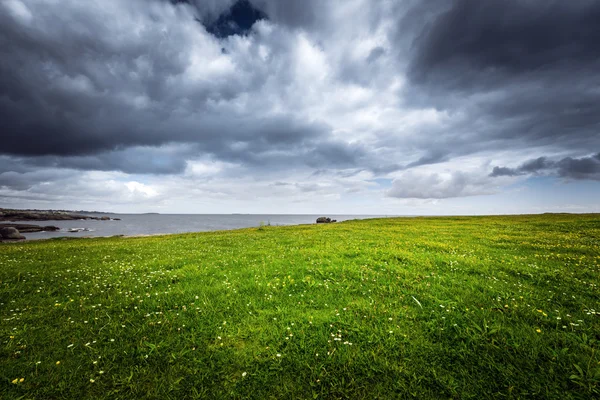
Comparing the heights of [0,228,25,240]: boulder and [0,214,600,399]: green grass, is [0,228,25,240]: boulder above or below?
below

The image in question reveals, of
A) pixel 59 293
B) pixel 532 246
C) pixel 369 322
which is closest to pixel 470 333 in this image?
pixel 369 322

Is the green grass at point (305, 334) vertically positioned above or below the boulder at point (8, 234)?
above

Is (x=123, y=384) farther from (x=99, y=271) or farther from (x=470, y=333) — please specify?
(x=99, y=271)

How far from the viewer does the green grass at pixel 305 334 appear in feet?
16.1

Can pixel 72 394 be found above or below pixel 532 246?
below

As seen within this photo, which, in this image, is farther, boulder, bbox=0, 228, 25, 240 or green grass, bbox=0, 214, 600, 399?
boulder, bbox=0, 228, 25, 240

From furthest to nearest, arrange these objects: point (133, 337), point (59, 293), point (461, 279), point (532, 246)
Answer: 1. point (532, 246)
2. point (461, 279)
3. point (59, 293)
4. point (133, 337)

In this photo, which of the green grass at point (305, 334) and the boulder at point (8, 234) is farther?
the boulder at point (8, 234)

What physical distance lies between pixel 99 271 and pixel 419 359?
15432mm

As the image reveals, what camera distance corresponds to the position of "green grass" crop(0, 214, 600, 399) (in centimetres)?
490

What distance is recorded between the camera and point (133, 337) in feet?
21.6

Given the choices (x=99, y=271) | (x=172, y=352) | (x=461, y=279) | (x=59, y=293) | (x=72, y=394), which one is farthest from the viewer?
(x=99, y=271)

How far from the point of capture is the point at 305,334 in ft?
21.5

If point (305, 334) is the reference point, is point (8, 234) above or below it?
below
